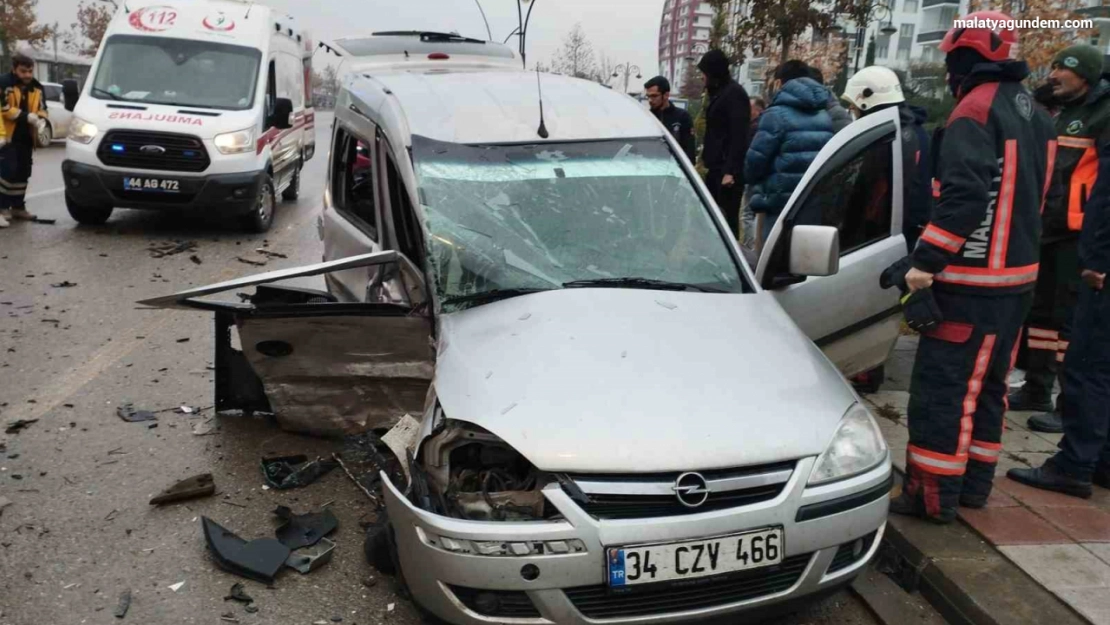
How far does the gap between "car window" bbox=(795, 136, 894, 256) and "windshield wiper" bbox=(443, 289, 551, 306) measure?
1.68 m

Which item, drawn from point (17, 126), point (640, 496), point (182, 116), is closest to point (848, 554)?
point (640, 496)

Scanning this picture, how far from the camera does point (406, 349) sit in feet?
14.5

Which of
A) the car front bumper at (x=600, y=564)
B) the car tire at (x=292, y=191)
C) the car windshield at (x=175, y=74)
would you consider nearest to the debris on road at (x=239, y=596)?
the car front bumper at (x=600, y=564)

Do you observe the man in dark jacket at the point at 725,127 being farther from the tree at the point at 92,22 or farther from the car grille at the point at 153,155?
the tree at the point at 92,22

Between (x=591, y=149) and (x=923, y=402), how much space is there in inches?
70.5

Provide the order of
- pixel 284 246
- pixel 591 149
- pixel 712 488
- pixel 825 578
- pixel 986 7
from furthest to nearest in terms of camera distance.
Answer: pixel 986 7, pixel 284 246, pixel 591 149, pixel 825 578, pixel 712 488

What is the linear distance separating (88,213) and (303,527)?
8715 millimetres

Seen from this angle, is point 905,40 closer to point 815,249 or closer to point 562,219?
point 815,249

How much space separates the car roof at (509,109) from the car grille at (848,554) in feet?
7.00

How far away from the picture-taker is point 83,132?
417 inches

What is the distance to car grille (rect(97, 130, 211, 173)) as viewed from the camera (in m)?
10.5

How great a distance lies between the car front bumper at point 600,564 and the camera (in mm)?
2777

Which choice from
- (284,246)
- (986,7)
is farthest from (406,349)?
(986,7)

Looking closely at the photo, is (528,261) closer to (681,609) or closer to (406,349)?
(406,349)
